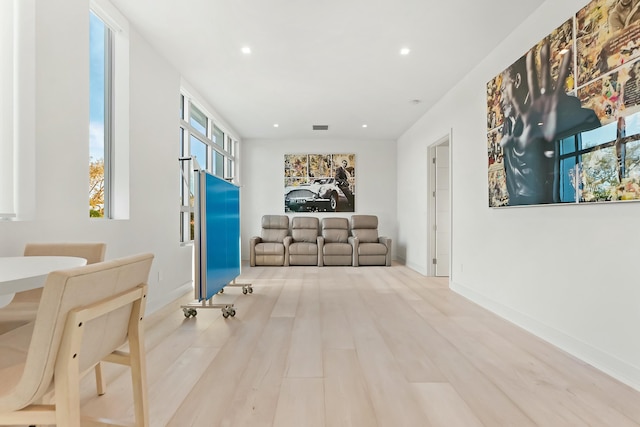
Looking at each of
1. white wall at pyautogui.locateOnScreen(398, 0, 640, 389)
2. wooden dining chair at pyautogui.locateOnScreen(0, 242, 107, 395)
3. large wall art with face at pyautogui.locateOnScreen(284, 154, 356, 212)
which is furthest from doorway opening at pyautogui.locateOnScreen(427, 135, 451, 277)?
wooden dining chair at pyautogui.locateOnScreen(0, 242, 107, 395)

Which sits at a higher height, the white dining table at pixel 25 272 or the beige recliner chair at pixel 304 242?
the white dining table at pixel 25 272

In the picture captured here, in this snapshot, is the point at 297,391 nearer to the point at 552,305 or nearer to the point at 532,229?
the point at 552,305

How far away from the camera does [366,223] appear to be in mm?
7680

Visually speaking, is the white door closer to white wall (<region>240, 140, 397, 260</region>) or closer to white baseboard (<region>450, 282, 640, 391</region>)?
white baseboard (<region>450, 282, 640, 391</region>)

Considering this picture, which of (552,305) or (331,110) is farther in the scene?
(331,110)

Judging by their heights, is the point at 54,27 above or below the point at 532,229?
above

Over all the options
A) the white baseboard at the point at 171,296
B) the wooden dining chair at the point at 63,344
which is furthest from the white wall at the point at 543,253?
the white baseboard at the point at 171,296

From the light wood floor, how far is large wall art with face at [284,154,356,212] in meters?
4.51

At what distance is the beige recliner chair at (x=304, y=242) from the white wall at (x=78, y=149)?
3.46 metres

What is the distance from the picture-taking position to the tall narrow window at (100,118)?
115 inches

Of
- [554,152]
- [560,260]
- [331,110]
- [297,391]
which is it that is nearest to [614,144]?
[554,152]

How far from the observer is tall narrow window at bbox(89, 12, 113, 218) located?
293cm

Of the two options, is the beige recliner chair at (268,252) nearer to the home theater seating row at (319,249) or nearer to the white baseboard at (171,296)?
the home theater seating row at (319,249)

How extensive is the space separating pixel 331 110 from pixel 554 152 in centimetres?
364
